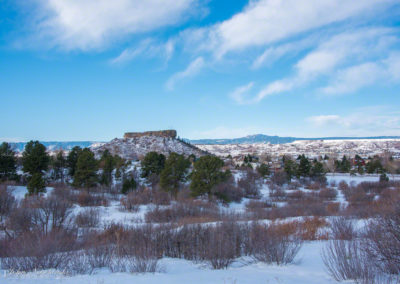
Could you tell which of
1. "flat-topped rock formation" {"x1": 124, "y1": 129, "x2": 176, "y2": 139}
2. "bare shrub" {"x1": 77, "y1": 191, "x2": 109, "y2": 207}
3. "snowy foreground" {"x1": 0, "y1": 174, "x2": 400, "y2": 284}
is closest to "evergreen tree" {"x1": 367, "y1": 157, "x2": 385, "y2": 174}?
"bare shrub" {"x1": 77, "y1": 191, "x2": 109, "y2": 207}

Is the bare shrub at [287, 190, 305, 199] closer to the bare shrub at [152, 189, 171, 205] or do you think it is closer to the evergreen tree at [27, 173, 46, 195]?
the bare shrub at [152, 189, 171, 205]

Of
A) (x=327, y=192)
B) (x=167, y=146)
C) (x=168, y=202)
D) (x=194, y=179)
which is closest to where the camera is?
(x=168, y=202)

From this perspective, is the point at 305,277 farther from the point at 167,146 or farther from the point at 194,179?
the point at 167,146

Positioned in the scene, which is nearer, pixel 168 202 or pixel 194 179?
pixel 168 202

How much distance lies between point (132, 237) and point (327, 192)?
114 ft

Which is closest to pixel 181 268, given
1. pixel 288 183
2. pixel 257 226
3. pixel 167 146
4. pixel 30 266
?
pixel 257 226

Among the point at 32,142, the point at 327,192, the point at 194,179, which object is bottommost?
the point at 327,192

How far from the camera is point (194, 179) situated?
28641mm

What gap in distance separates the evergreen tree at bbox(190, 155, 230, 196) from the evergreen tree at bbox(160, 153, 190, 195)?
2.79m

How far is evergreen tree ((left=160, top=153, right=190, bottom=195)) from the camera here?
30.8m

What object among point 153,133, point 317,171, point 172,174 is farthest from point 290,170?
point 153,133

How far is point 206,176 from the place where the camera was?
2927 centimetres

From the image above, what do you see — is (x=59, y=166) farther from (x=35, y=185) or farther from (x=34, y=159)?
(x=35, y=185)

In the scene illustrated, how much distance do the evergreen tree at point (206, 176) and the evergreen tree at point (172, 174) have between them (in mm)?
2790
